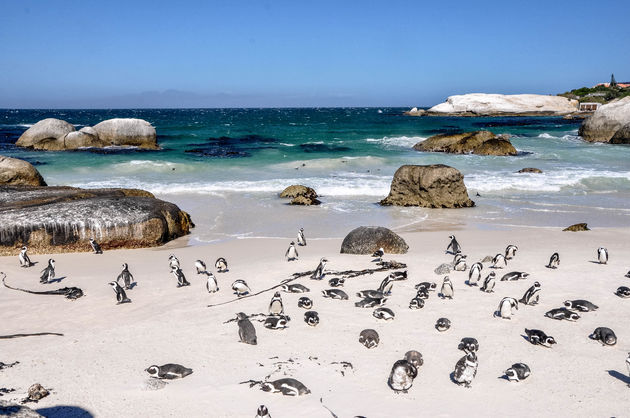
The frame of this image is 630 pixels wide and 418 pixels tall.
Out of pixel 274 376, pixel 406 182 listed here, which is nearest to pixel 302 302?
pixel 274 376

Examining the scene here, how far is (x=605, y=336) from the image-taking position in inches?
285

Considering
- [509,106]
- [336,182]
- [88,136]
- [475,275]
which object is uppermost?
[509,106]

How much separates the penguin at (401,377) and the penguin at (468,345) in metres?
1.11

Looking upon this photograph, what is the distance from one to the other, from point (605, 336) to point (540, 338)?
0.88m

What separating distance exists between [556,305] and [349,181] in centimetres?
1813

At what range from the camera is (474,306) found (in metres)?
8.77

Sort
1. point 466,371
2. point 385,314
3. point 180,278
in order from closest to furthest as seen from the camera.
→ 1. point 466,371
2. point 385,314
3. point 180,278

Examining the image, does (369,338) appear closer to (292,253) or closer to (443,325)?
(443,325)

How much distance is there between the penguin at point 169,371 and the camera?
6.29 m

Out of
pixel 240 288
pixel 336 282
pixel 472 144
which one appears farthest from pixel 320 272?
pixel 472 144

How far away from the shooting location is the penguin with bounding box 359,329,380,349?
7.15 m

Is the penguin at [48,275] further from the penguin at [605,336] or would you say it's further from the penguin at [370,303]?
the penguin at [605,336]

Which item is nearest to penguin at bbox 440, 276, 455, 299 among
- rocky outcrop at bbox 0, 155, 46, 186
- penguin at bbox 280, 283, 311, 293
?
penguin at bbox 280, 283, 311, 293

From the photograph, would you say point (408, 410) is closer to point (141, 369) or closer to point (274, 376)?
point (274, 376)
